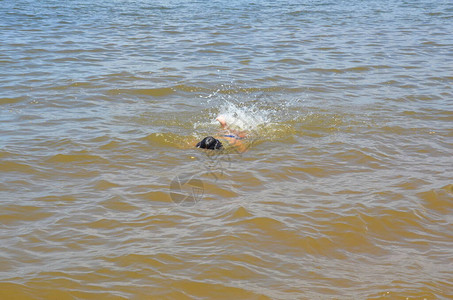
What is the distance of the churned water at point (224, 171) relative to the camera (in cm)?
437

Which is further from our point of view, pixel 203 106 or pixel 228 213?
pixel 203 106

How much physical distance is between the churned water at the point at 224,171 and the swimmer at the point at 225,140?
0.12m

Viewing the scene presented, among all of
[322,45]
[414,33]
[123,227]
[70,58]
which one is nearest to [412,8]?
[414,33]

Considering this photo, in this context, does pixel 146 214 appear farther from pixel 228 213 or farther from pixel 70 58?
pixel 70 58

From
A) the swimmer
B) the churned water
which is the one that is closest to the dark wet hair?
the swimmer

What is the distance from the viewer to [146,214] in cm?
531

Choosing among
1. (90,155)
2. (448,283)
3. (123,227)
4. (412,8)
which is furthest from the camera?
(412,8)

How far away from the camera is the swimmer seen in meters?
7.00

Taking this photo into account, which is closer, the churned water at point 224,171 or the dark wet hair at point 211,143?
the churned water at point 224,171

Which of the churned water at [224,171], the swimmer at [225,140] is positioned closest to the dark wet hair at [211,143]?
the swimmer at [225,140]

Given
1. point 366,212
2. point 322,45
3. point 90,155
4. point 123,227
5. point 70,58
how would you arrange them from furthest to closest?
1. point 322,45
2. point 70,58
3. point 90,155
4. point 366,212
5. point 123,227

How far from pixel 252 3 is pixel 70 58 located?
1047cm

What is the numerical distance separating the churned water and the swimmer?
12cm

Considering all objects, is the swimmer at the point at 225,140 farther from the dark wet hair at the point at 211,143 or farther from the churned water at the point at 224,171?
the churned water at the point at 224,171
